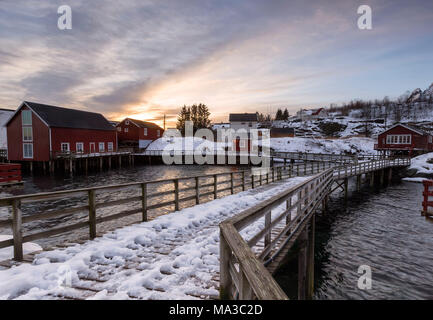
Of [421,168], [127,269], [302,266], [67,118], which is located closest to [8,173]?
[127,269]

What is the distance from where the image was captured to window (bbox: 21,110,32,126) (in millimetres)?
37312

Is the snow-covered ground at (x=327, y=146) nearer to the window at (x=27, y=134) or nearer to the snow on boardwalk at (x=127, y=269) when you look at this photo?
the window at (x=27, y=134)

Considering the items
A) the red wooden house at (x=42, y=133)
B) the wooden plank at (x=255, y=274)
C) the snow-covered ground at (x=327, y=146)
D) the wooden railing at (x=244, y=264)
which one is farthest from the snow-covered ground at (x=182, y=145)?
the wooden plank at (x=255, y=274)

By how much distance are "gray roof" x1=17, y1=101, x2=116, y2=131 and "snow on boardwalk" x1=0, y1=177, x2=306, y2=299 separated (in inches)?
1539

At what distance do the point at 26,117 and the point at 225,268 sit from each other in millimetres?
46464

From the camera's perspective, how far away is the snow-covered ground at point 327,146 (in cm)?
6103

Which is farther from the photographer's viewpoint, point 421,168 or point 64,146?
point 64,146

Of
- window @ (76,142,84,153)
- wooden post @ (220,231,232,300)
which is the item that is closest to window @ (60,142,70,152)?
window @ (76,142,84,153)

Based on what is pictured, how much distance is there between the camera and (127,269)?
184 inches

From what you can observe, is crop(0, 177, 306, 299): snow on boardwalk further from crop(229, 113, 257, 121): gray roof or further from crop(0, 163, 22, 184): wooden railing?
crop(229, 113, 257, 121): gray roof

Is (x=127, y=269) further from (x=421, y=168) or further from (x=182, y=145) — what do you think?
A: (x=182, y=145)
